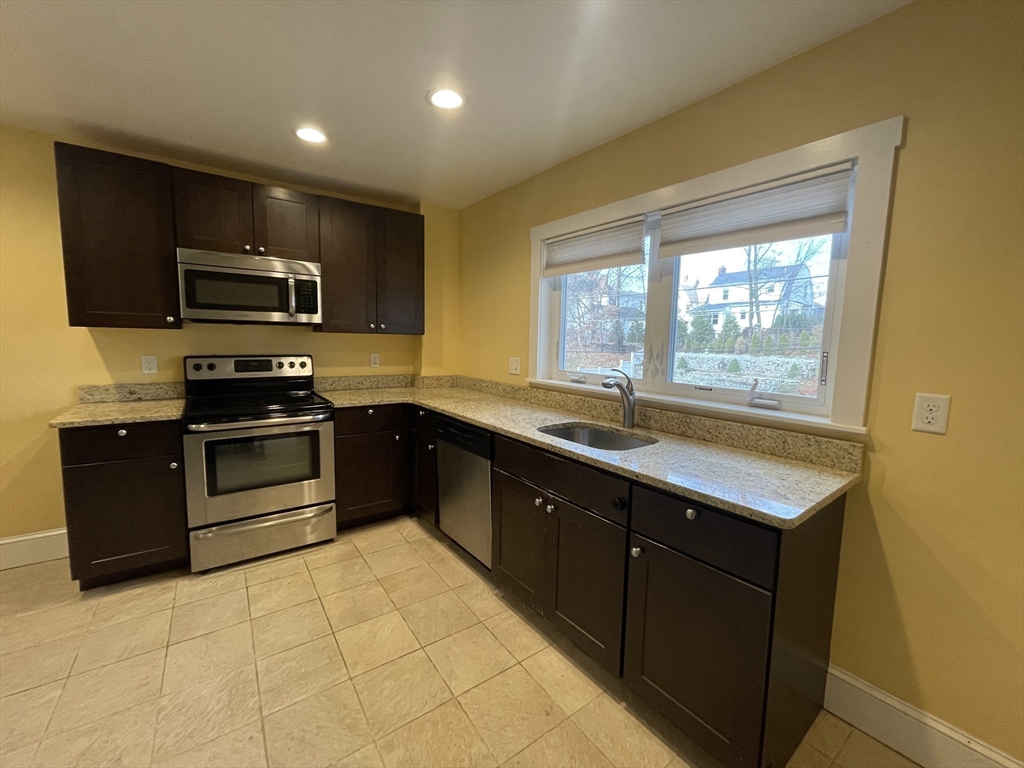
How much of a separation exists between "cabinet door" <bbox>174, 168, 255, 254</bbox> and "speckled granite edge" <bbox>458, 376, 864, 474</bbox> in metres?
2.13

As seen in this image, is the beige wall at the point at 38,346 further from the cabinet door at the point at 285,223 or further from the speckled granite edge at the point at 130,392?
the cabinet door at the point at 285,223

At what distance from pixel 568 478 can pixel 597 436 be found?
603 mm

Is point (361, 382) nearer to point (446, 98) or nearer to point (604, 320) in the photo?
point (604, 320)

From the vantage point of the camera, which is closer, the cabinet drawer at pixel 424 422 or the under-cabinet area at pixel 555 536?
the under-cabinet area at pixel 555 536

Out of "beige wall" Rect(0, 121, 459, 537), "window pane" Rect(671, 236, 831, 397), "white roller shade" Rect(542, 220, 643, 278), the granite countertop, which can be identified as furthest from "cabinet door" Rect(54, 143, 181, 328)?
"window pane" Rect(671, 236, 831, 397)

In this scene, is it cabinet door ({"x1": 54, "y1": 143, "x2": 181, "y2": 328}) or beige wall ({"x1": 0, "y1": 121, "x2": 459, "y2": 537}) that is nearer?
cabinet door ({"x1": 54, "y1": 143, "x2": 181, "y2": 328})

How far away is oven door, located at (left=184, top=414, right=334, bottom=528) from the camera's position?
2320 mm

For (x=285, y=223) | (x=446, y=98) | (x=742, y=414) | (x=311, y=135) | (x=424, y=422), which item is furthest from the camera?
(x=424, y=422)

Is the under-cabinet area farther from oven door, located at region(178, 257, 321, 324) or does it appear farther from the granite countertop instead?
oven door, located at region(178, 257, 321, 324)

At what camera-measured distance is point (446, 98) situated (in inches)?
74.1

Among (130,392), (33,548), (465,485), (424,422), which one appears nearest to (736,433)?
(465,485)

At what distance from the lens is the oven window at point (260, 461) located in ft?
7.79

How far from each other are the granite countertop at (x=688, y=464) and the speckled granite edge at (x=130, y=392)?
54 mm

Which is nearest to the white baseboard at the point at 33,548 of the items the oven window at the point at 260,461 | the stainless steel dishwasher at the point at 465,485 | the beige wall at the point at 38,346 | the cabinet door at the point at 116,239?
the beige wall at the point at 38,346
